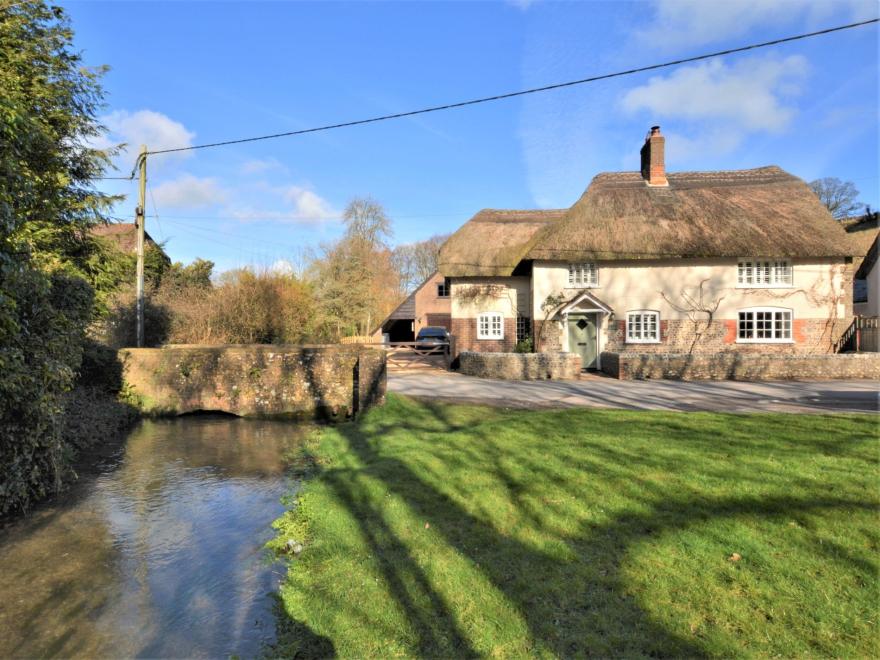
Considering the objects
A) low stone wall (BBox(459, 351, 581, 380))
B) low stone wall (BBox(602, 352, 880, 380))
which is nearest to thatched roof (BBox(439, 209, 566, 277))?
low stone wall (BBox(459, 351, 581, 380))

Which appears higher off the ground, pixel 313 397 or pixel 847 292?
pixel 847 292

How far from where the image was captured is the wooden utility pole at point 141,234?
15.3m

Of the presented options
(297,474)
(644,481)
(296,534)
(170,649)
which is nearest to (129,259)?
(297,474)

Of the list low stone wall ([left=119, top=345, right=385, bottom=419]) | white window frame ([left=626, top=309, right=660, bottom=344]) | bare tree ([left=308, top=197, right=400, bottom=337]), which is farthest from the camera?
bare tree ([left=308, top=197, right=400, bottom=337])

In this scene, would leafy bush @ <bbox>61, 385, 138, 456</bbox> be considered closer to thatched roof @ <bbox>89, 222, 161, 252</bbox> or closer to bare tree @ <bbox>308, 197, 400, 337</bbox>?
thatched roof @ <bbox>89, 222, 161, 252</bbox>

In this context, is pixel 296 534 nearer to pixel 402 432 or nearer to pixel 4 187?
pixel 402 432

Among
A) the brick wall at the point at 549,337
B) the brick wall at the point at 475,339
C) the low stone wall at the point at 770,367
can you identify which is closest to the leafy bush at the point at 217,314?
the brick wall at the point at 475,339

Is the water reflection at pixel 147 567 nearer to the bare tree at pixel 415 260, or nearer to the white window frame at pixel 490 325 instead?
the white window frame at pixel 490 325

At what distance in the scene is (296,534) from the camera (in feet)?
16.8

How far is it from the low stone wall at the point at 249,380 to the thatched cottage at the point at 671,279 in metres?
11.3

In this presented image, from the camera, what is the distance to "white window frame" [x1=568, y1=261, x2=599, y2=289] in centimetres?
2184

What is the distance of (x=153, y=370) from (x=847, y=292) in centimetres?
2722

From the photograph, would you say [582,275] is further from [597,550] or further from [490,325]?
[597,550]

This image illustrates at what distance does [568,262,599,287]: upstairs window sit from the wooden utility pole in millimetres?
17249
